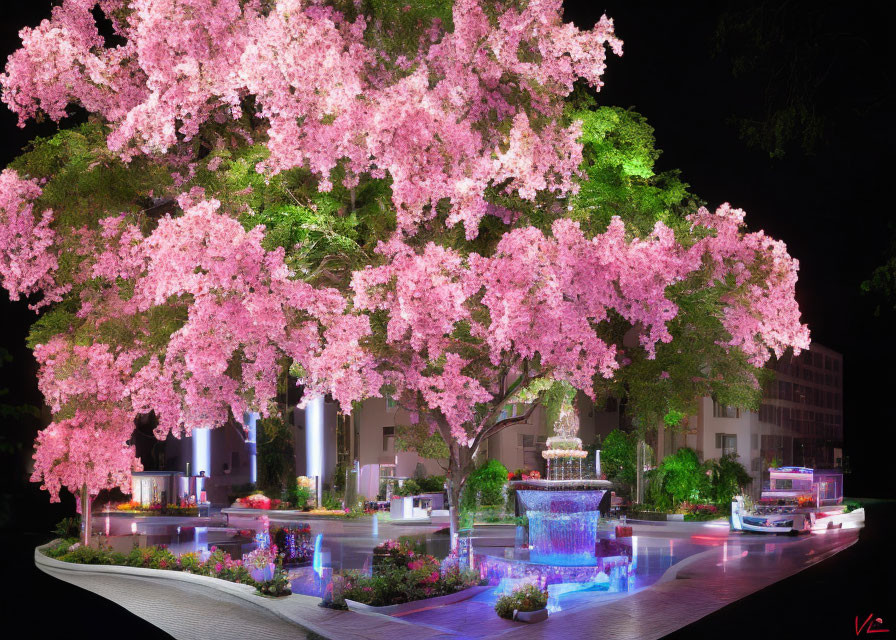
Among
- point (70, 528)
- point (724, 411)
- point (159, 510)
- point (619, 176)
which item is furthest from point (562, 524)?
point (724, 411)

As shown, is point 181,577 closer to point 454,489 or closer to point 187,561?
point 187,561

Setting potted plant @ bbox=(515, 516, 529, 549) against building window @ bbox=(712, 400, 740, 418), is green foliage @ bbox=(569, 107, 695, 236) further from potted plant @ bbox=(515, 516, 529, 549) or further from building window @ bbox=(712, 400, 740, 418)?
building window @ bbox=(712, 400, 740, 418)

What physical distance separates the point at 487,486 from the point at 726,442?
21.6 m

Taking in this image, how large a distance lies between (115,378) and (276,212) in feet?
14.2

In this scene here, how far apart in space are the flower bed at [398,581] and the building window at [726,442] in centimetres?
3762

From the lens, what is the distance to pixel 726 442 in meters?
51.7

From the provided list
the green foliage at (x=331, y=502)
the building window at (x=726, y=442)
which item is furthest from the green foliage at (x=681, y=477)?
the building window at (x=726, y=442)

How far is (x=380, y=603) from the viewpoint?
14609 mm

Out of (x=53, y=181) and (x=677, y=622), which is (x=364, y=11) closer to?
(x=53, y=181)

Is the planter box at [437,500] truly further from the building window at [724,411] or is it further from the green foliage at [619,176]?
the building window at [724,411]

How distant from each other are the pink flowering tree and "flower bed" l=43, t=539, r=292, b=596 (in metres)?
2.87

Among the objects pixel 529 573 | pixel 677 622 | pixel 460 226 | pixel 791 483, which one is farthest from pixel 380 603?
pixel 791 483

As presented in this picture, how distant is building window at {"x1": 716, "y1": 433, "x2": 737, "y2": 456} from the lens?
51312 mm

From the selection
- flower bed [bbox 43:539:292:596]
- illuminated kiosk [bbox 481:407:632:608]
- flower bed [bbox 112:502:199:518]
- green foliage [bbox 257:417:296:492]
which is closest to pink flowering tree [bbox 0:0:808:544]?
illuminated kiosk [bbox 481:407:632:608]
